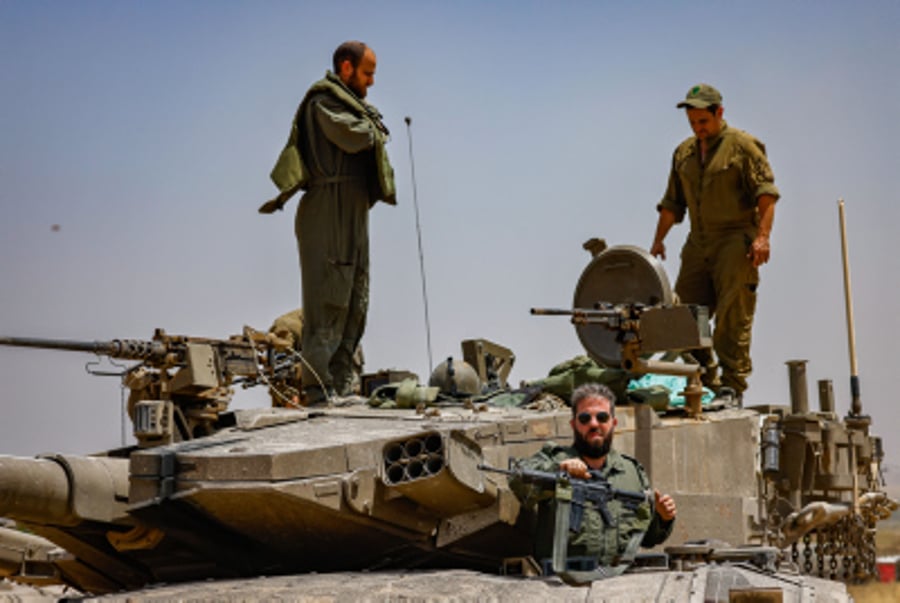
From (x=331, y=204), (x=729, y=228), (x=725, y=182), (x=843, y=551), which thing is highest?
(x=725, y=182)

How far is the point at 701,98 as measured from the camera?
44.9 feet

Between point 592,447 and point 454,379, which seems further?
point 454,379

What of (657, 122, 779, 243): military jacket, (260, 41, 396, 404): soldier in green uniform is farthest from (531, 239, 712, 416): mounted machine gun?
(260, 41, 396, 404): soldier in green uniform

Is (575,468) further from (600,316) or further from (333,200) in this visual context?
(333,200)

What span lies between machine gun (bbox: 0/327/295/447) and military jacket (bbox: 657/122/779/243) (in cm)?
435

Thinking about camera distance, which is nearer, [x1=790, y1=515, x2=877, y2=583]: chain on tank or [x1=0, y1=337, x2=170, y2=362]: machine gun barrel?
[x1=0, y1=337, x2=170, y2=362]: machine gun barrel

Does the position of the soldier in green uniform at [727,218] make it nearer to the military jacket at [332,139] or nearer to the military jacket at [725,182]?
the military jacket at [725,182]

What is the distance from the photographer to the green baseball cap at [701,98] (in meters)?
13.7

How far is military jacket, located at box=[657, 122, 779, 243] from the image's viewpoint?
44.3 feet

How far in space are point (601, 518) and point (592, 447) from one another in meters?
0.45

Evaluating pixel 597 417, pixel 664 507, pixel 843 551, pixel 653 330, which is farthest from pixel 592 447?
pixel 843 551

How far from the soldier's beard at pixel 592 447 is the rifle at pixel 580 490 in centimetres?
12

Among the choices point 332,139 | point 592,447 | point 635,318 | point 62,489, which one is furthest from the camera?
point 332,139

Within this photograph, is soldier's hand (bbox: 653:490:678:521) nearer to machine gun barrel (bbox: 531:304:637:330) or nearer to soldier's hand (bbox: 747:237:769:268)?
machine gun barrel (bbox: 531:304:637:330)
